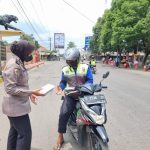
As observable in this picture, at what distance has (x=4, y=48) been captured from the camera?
27.7 meters

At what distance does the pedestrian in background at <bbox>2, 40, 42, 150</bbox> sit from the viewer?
4.40 metres

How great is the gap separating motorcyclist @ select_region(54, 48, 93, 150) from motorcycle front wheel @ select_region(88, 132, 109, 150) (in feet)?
2.45

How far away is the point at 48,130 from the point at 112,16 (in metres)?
46.0

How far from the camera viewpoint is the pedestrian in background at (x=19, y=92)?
440 cm

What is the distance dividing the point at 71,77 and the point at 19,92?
1.56 m

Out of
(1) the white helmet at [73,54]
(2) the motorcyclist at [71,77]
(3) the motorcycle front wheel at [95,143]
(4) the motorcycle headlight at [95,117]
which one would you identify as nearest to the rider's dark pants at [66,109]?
(2) the motorcyclist at [71,77]

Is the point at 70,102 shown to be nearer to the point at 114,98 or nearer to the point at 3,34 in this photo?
the point at 114,98

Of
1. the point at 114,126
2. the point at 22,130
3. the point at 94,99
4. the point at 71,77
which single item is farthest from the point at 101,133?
the point at 114,126

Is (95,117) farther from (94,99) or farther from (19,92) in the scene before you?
(19,92)

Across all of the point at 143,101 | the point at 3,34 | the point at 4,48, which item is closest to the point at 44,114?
the point at 143,101

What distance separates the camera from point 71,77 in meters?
5.83

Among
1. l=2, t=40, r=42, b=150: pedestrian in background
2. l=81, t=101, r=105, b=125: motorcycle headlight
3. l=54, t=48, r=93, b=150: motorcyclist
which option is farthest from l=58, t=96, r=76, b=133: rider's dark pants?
l=2, t=40, r=42, b=150: pedestrian in background

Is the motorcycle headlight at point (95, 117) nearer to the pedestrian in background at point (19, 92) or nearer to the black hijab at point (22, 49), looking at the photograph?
the pedestrian in background at point (19, 92)

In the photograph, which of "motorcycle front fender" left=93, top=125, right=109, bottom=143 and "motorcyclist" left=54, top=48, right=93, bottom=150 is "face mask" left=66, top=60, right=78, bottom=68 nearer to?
"motorcyclist" left=54, top=48, right=93, bottom=150
